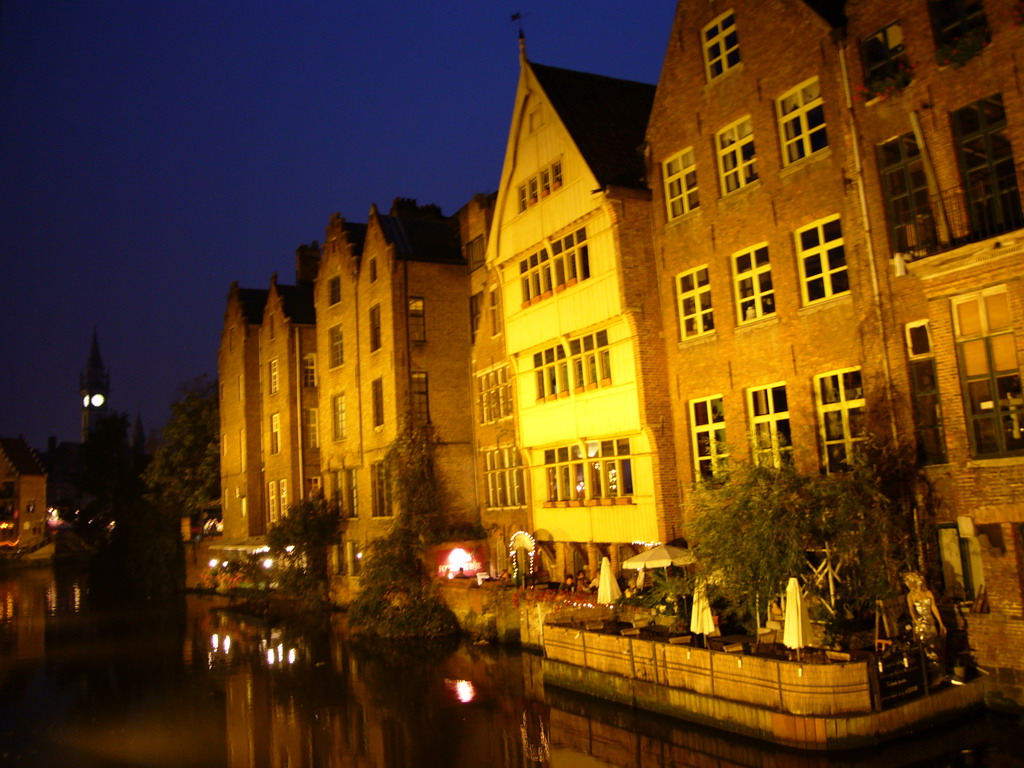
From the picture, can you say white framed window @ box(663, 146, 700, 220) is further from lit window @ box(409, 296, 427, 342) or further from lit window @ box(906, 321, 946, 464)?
lit window @ box(409, 296, 427, 342)

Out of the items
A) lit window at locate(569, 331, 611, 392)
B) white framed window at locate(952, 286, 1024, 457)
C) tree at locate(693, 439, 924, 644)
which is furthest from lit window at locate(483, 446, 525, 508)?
white framed window at locate(952, 286, 1024, 457)

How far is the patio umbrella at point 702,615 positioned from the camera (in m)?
17.7

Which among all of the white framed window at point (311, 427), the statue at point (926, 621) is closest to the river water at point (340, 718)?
the statue at point (926, 621)

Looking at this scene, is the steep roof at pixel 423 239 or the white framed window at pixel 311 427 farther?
the white framed window at pixel 311 427

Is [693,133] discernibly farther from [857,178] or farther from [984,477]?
[984,477]

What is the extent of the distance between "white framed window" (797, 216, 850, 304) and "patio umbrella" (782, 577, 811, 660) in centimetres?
675

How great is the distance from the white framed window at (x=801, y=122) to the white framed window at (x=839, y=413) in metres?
5.01

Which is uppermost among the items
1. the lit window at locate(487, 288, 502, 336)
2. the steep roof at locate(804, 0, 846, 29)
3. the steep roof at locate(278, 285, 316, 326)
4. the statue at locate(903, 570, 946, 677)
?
the steep roof at locate(278, 285, 316, 326)

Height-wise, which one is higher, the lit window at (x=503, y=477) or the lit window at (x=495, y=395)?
the lit window at (x=495, y=395)

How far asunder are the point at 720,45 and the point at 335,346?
940 inches

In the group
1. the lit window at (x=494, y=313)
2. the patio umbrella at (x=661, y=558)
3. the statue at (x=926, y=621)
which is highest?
the lit window at (x=494, y=313)

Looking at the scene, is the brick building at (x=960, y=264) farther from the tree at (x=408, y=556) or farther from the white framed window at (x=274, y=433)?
the white framed window at (x=274, y=433)

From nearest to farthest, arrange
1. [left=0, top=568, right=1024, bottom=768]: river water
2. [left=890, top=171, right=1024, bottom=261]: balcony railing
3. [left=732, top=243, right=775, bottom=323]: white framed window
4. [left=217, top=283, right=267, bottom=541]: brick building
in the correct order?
[left=0, top=568, right=1024, bottom=768]: river water → [left=890, top=171, right=1024, bottom=261]: balcony railing → [left=732, top=243, right=775, bottom=323]: white framed window → [left=217, top=283, right=267, bottom=541]: brick building

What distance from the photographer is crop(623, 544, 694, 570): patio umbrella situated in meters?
20.8
